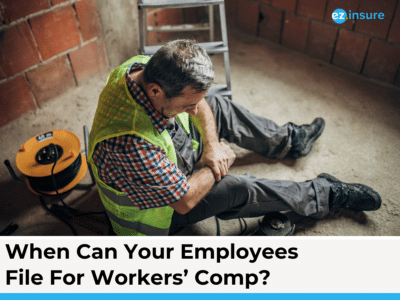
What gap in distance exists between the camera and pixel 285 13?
9.82ft

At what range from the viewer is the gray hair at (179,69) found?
1142 millimetres

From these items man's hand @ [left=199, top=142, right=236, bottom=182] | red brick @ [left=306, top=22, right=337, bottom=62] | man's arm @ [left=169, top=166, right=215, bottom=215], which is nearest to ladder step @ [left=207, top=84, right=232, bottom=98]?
man's hand @ [left=199, top=142, right=236, bottom=182]

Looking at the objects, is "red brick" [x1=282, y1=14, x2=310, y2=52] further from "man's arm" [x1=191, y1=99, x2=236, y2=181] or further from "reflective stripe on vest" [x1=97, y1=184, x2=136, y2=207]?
"reflective stripe on vest" [x1=97, y1=184, x2=136, y2=207]

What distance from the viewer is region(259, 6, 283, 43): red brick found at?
3076 millimetres

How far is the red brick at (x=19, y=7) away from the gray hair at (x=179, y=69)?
4.95ft

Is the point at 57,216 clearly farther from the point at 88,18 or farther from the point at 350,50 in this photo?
the point at 350,50

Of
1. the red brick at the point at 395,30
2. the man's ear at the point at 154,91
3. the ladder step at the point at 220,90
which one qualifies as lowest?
the ladder step at the point at 220,90

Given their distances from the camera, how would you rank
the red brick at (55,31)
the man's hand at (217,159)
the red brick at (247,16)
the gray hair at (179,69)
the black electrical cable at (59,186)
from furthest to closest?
the red brick at (247,16) → the red brick at (55,31) → the black electrical cable at (59,186) → the man's hand at (217,159) → the gray hair at (179,69)

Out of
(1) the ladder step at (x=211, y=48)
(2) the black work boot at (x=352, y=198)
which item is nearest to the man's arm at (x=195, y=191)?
(2) the black work boot at (x=352, y=198)

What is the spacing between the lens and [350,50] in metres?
2.76

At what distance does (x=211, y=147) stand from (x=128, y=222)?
0.51 metres

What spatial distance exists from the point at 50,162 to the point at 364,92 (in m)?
2.35

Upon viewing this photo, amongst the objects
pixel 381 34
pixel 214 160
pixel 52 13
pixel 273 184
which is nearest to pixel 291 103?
pixel 381 34

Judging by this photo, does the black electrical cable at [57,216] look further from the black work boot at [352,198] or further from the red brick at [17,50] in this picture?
the black work boot at [352,198]
